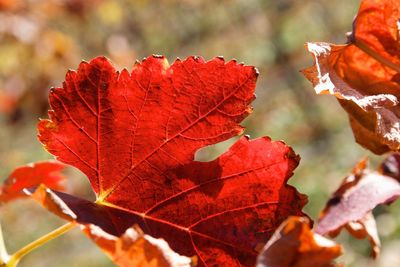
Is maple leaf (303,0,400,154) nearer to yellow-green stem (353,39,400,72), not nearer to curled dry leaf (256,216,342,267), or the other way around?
yellow-green stem (353,39,400,72)

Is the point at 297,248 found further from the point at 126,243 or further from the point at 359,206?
the point at 359,206

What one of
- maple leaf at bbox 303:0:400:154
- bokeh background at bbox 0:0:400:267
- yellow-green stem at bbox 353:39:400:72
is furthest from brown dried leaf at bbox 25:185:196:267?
bokeh background at bbox 0:0:400:267

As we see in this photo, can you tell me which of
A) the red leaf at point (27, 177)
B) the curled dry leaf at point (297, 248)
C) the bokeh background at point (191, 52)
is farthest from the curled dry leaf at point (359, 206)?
the bokeh background at point (191, 52)

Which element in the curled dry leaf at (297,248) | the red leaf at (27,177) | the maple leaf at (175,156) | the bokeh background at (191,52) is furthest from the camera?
the bokeh background at (191,52)

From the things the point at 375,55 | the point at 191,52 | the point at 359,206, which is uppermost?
the point at 375,55

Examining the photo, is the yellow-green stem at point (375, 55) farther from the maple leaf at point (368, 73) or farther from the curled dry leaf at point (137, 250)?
the curled dry leaf at point (137, 250)

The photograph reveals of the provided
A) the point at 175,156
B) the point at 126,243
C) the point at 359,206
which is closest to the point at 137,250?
the point at 126,243
